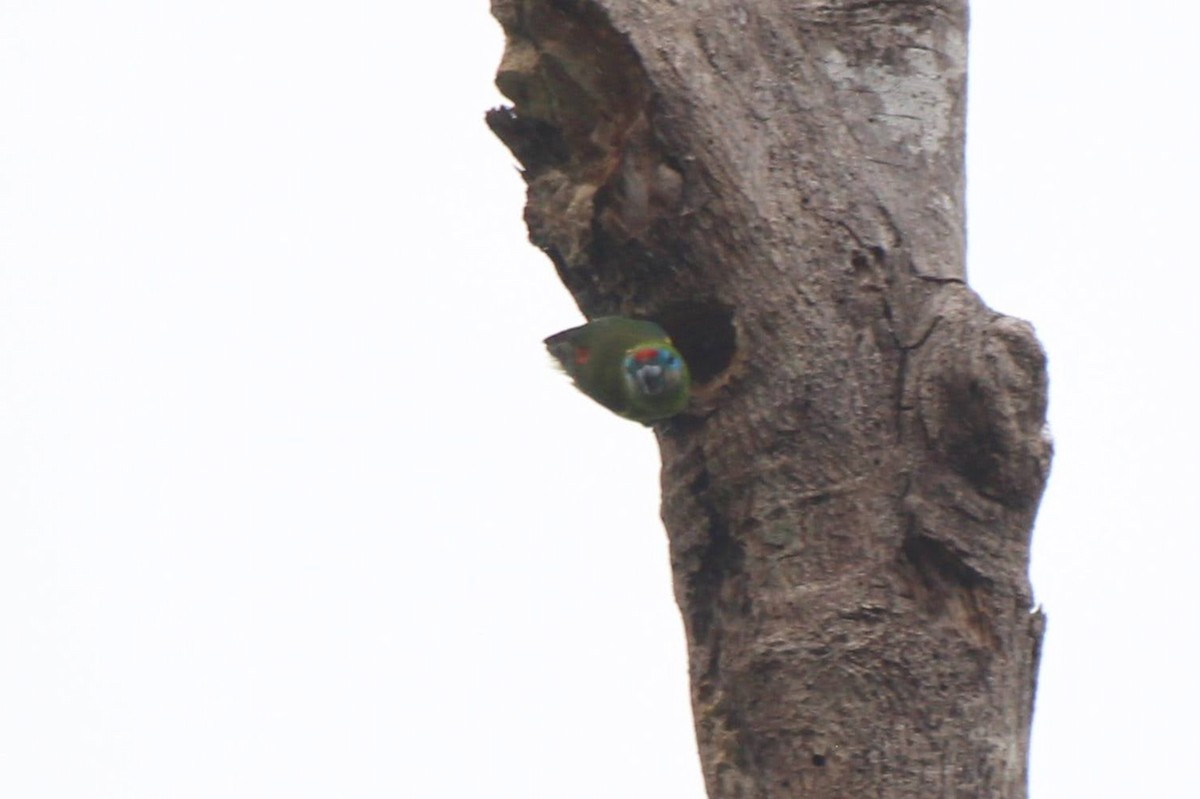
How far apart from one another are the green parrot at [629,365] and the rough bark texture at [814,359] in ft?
0.21

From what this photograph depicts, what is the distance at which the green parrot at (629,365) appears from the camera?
4.14 meters

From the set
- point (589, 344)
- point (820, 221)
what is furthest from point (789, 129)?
point (589, 344)

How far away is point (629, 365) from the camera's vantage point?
174 inches

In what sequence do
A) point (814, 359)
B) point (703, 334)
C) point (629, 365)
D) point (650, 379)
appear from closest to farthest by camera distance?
point (814, 359), point (703, 334), point (650, 379), point (629, 365)

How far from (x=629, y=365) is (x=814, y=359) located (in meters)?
0.75

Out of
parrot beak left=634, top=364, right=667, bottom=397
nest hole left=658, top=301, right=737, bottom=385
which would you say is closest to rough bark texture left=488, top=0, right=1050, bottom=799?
nest hole left=658, top=301, right=737, bottom=385

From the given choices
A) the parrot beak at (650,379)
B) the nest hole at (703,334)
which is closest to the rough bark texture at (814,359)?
the nest hole at (703,334)

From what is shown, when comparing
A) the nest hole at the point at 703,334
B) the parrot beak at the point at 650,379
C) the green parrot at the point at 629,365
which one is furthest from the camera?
the parrot beak at the point at 650,379

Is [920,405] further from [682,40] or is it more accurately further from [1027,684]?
[682,40]

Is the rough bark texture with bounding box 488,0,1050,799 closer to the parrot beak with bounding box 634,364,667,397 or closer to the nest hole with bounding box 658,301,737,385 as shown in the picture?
the nest hole with bounding box 658,301,737,385

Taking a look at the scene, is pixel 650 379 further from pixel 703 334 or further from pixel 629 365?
pixel 703 334

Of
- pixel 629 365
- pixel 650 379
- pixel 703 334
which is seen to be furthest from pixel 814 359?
pixel 629 365

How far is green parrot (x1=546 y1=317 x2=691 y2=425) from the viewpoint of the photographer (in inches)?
163

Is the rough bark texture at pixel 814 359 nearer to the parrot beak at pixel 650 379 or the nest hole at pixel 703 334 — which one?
the nest hole at pixel 703 334
